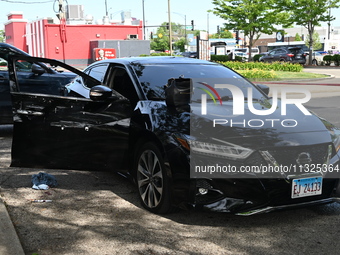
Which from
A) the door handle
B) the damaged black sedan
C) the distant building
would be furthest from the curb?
the distant building

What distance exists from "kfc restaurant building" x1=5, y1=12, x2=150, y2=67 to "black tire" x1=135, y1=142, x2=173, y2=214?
142 feet

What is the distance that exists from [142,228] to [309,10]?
135 feet

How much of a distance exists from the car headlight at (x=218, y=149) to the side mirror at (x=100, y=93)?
4.24ft

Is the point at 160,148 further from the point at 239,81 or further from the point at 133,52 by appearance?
the point at 133,52

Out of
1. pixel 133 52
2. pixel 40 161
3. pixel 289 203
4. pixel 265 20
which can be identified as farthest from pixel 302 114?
pixel 133 52

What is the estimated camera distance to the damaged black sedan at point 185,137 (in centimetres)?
430

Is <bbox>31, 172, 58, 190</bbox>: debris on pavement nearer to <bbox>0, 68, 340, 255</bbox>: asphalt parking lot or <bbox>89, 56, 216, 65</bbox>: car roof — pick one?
<bbox>0, 68, 340, 255</bbox>: asphalt parking lot

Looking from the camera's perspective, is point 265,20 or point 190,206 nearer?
point 190,206

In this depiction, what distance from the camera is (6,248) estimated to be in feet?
13.1

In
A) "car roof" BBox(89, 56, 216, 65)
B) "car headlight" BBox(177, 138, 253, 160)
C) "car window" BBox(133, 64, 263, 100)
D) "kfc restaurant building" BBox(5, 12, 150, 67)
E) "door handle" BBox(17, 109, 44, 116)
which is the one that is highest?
"kfc restaurant building" BBox(5, 12, 150, 67)

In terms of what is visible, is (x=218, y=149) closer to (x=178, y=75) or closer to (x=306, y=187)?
(x=306, y=187)

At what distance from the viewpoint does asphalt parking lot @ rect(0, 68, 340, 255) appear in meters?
4.12

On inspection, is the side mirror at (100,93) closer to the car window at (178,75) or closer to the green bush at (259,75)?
the car window at (178,75)

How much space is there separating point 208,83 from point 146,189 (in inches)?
60.9
